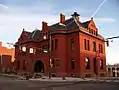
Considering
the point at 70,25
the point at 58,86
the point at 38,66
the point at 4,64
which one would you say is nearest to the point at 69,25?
the point at 70,25

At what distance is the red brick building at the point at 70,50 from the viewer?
46719mm

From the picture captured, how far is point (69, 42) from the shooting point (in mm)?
48969

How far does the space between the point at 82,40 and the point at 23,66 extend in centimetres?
2195

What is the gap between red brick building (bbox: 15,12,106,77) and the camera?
4672cm

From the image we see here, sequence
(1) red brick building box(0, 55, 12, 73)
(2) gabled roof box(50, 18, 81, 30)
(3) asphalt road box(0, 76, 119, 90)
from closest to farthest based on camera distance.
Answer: (3) asphalt road box(0, 76, 119, 90), (2) gabled roof box(50, 18, 81, 30), (1) red brick building box(0, 55, 12, 73)

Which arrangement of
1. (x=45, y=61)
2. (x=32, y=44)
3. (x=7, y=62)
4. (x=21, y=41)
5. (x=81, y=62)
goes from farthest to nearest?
1. (x=7, y=62)
2. (x=21, y=41)
3. (x=32, y=44)
4. (x=45, y=61)
5. (x=81, y=62)

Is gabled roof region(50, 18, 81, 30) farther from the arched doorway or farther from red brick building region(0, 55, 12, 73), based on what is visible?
red brick building region(0, 55, 12, 73)

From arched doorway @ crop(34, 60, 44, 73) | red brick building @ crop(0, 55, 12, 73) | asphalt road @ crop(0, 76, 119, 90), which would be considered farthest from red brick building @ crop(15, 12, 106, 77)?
red brick building @ crop(0, 55, 12, 73)

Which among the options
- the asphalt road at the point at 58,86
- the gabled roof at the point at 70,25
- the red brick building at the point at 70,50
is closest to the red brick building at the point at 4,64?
the red brick building at the point at 70,50

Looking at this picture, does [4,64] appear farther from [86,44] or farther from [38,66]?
[86,44]

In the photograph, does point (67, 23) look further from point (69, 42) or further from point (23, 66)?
point (23, 66)

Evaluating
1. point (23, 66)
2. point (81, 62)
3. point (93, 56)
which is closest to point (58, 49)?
point (81, 62)

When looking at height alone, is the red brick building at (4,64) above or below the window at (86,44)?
below

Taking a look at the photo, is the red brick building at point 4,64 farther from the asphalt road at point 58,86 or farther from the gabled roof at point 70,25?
the asphalt road at point 58,86
